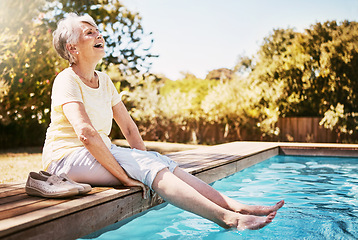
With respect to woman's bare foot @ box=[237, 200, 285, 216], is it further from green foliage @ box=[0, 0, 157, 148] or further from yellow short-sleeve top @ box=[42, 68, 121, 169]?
green foliage @ box=[0, 0, 157, 148]

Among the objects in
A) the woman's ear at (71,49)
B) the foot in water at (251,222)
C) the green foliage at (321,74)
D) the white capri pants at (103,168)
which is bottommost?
the foot in water at (251,222)

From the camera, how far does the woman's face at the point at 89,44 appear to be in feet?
8.81

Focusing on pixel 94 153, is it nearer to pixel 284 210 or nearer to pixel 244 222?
pixel 244 222

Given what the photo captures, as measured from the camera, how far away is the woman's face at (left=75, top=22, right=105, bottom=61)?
269 cm

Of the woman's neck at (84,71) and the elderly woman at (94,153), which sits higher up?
the woman's neck at (84,71)

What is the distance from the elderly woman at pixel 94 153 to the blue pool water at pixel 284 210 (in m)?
0.20

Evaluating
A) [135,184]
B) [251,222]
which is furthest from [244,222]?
[135,184]

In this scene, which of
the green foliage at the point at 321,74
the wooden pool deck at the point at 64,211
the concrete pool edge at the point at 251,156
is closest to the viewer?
the wooden pool deck at the point at 64,211

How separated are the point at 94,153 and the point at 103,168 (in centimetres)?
20

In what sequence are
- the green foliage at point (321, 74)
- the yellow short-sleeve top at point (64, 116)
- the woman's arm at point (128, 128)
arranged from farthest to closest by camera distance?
the green foliage at point (321, 74), the woman's arm at point (128, 128), the yellow short-sleeve top at point (64, 116)

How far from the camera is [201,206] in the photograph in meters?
2.39

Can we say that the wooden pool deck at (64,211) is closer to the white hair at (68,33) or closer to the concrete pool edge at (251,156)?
the concrete pool edge at (251,156)

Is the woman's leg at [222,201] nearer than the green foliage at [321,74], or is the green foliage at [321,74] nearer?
the woman's leg at [222,201]

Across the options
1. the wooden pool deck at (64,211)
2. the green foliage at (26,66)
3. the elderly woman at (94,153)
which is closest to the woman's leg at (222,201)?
the elderly woman at (94,153)
